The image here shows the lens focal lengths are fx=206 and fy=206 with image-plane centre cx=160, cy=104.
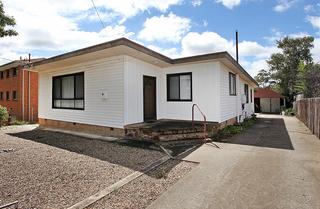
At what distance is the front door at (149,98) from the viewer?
9078 mm

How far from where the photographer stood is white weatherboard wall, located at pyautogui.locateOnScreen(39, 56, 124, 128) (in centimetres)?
799

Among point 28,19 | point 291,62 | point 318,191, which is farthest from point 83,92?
point 291,62

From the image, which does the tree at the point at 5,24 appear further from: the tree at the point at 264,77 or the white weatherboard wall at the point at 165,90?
the tree at the point at 264,77

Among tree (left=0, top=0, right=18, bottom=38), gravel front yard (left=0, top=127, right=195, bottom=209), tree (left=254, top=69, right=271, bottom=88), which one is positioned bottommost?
gravel front yard (left=0, top=127, right=195, bottom=209)

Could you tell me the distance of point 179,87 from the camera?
9.73 m

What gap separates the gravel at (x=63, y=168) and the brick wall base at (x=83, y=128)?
1.06 metres

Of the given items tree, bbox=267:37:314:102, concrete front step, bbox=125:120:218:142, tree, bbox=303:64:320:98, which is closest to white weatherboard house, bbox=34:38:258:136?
concrete front step, bbox=125:120:218:142

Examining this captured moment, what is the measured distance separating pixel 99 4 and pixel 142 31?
2123 millimetres

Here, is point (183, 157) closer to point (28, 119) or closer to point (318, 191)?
point (318, 191)

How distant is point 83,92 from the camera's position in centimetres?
942

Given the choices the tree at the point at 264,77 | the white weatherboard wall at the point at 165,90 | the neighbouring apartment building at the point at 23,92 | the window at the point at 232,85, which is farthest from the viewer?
the tree at the point at 264,77

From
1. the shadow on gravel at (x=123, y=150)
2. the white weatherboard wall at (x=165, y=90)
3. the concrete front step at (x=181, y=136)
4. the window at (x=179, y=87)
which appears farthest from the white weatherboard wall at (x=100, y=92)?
the window at (x=179, y=87)

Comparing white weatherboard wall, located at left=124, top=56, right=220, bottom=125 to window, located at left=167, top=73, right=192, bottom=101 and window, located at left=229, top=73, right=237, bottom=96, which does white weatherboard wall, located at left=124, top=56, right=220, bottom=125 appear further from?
window, located at left=229, top=73, right=237, bottom=96

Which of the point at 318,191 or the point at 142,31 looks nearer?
the point at 318,191
